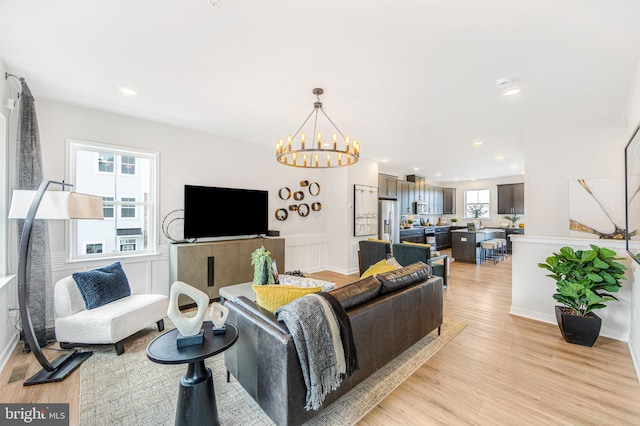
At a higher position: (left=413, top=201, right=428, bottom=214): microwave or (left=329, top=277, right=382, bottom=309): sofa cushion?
(left=413, top=201, right=428, bottom=214): microwave

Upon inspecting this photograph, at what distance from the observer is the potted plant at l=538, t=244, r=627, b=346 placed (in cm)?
274

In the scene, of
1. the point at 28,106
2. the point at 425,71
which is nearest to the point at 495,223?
the point at 425,71

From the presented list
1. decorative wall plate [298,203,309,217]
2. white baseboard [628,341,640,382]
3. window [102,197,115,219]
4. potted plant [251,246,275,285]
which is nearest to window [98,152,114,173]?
window [102,197,115,219]

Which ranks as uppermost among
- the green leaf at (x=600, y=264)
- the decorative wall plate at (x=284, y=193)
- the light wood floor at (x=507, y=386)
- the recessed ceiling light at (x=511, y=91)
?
the recessed ceiling light at (x=511, y=91)

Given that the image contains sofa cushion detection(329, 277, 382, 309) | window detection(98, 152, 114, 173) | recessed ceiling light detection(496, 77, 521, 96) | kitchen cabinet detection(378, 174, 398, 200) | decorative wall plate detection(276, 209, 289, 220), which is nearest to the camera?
sofa cushion detection(329, 277, 382, 309)

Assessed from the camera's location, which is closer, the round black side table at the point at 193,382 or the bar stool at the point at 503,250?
the round black side table at the point at 193,382

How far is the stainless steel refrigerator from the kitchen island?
1747 millimetres

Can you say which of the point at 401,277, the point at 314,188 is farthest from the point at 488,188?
the point at 401,277

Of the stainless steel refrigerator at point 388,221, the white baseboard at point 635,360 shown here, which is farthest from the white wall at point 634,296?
the stainless steel refrigerator at point 388,221

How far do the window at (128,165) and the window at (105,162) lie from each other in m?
0.13

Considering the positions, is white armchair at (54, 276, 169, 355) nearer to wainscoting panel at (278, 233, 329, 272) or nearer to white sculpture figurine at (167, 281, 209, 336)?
white sculpture figurine at (167, 281, 209, 336)

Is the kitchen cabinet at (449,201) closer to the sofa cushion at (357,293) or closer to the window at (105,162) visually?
the sofa cushion at (357,293)

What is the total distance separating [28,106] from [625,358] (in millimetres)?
6546

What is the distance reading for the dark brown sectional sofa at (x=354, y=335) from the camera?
1.59 meters
